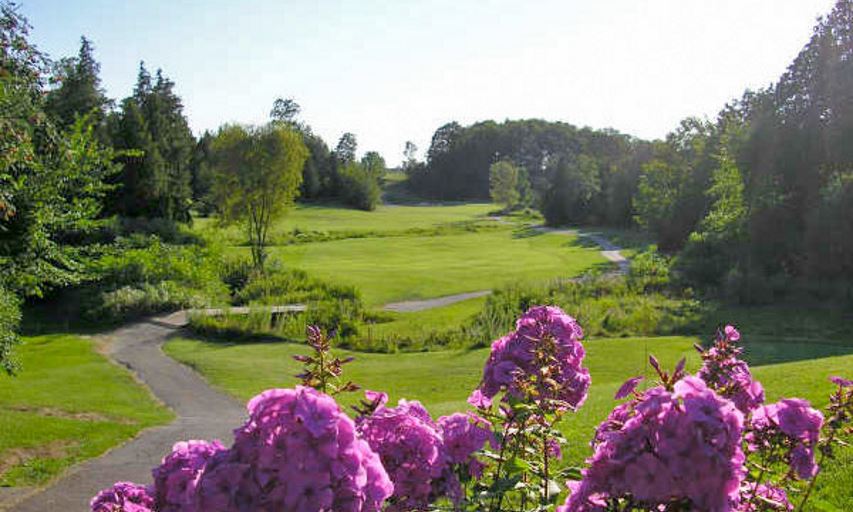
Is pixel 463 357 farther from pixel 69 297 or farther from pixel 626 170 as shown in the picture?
pixel 626 170

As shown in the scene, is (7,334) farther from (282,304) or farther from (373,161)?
(373,161)

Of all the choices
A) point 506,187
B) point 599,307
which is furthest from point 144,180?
point 506,187

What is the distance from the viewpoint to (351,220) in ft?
266

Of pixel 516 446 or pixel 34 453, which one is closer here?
pixel 516 446

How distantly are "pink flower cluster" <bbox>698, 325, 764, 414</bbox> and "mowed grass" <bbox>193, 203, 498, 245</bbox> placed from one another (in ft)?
170

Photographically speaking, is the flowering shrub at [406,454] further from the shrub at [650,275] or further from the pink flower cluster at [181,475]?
the shrub at [650,275]

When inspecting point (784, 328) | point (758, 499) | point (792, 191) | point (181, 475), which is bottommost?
point (784, 328)

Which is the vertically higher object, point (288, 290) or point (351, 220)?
point (351, 220)

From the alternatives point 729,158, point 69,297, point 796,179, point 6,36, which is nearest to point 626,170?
point 729,158

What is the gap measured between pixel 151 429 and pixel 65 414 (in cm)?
242

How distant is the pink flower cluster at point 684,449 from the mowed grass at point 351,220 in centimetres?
5239

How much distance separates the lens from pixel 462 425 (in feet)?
9.21

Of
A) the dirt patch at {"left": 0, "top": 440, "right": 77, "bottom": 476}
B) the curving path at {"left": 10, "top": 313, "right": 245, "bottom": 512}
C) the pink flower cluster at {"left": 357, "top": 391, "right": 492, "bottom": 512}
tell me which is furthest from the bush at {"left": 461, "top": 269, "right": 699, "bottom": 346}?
the pink flower cluster at {"left": 357, "top": 391, "right": 492, "bottom": 512}

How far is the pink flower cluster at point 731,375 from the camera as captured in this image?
2.66 m
